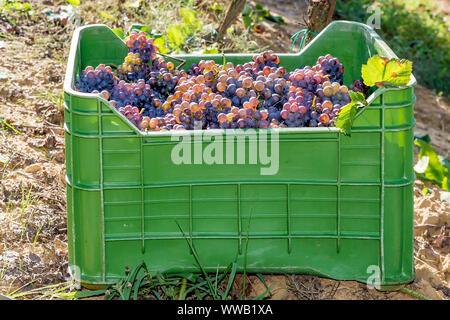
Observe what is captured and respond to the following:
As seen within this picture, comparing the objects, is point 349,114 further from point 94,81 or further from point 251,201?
point 94,81

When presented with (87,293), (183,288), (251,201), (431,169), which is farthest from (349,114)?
(431,169)

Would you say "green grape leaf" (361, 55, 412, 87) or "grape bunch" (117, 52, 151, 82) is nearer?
"green grape leaf" (361, 55, 412, 87)

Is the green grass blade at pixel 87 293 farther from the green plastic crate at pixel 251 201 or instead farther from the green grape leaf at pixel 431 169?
the green grape leaf at pixel 431 169

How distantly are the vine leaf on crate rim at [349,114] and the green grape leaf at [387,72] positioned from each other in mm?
99

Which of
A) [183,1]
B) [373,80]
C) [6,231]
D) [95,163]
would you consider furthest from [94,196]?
[183,1]

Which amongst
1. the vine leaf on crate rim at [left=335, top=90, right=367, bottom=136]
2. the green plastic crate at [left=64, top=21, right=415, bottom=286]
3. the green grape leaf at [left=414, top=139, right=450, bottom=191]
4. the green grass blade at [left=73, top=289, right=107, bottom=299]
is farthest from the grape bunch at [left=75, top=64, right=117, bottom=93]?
the green grape leaf at [left=414, top=139, right=450, bottom=191]

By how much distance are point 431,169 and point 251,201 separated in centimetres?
164

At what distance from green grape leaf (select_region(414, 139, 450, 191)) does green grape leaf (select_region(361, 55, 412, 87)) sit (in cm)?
136

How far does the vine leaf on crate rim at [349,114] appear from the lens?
6.73ft

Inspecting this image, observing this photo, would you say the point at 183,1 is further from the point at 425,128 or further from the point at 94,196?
the point at 94,196

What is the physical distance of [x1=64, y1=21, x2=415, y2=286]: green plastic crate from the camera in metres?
2.06

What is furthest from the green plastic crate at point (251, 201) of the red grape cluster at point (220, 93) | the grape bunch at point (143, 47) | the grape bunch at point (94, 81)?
the grape bunch at point (143, 47)

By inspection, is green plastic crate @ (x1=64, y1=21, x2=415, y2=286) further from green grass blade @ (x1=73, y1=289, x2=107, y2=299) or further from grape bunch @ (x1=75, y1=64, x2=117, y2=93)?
grape bunch @ (x1=75, y1=64, x2=117, y2=93)
